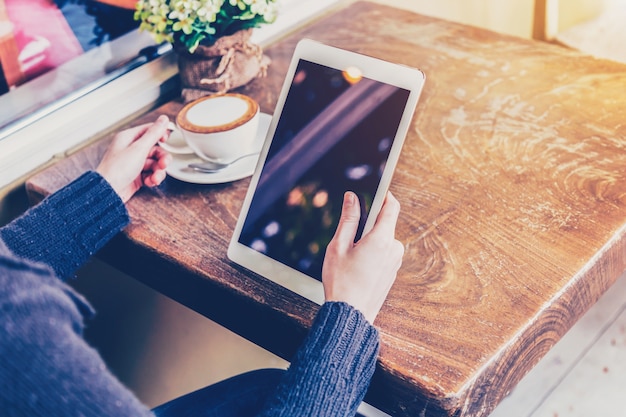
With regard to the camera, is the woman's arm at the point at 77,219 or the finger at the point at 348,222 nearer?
the finger at the point at 348,222

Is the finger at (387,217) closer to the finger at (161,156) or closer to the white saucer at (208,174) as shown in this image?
the white saucer at (208,174)

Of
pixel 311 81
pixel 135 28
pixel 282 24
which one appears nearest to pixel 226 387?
pixel 311 81

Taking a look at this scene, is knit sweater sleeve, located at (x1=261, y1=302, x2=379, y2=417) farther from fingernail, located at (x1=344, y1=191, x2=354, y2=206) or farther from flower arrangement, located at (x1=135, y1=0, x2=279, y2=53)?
flower arrangement, located at (x1=135, y1=0, x2=279, y2=53)

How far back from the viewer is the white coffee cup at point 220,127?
2.97 feet

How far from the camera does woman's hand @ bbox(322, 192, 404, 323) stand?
0.68 m

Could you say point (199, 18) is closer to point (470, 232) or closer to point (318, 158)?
point (318, 158)

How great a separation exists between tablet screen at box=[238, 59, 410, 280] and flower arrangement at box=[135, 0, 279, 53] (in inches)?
12.4

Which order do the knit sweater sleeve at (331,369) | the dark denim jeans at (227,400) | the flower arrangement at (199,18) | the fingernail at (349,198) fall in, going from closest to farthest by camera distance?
1. the knit sweater sleeve at (331,369)
2. the fingernail at (349,198)
3. the dark denim jeans at (227,400)
4. the flower arrangement at (199,18)

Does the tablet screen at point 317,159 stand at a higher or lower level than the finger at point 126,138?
higher

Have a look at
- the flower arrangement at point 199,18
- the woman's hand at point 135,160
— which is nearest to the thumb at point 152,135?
the woman's hand at point 135,160

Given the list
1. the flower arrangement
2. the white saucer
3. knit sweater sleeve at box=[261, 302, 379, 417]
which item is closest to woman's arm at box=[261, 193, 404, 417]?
knit sweater sleeve at box=[261, 302, 379, 417]

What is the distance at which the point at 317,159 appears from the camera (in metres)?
0.79

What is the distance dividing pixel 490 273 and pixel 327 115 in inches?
11.1

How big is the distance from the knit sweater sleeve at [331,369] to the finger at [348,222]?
0.08 metres
